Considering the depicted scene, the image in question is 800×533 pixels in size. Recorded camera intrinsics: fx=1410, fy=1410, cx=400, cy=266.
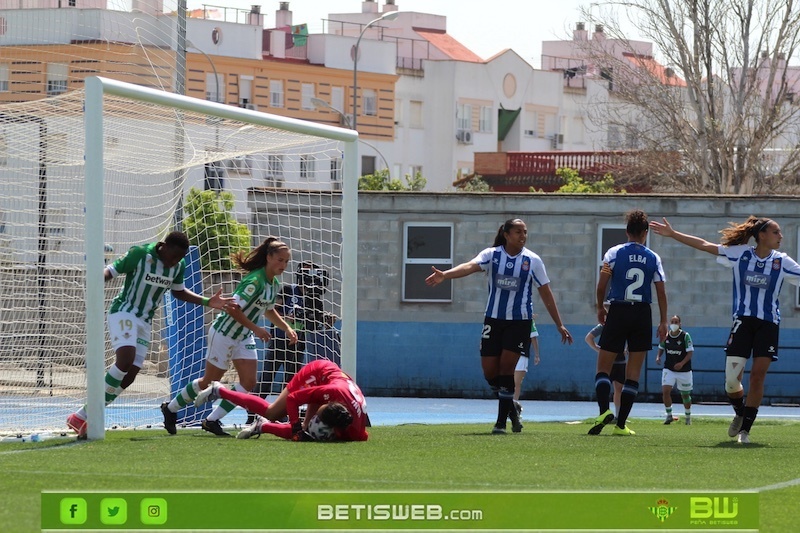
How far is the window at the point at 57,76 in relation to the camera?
568 inches

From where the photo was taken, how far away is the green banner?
6.41 metres

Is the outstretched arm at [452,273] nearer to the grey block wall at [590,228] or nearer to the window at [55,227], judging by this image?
the window at [55,227]

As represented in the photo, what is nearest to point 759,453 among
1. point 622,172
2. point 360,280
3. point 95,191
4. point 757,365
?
point 757,365

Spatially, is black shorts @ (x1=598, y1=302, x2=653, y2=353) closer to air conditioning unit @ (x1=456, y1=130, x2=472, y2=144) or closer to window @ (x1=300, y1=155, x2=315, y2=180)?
window @ (x1=300, y1=155, x2=315, y2=180)

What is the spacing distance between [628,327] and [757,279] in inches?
49.8

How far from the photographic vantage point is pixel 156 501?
22.1 feet

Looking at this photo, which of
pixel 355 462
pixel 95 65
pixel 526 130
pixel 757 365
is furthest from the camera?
pixel 526 130

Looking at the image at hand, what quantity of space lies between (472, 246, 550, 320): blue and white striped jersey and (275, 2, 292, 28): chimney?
67.8m

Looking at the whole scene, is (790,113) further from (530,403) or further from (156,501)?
(156,501)

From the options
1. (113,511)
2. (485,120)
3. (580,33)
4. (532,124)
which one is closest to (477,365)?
(580,33)

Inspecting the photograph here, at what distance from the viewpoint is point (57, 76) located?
14.6 meters

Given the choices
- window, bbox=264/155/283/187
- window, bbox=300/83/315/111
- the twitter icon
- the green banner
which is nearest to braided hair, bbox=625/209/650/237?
the green banner

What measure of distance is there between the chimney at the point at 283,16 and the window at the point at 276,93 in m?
14.7

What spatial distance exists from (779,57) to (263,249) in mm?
27335
